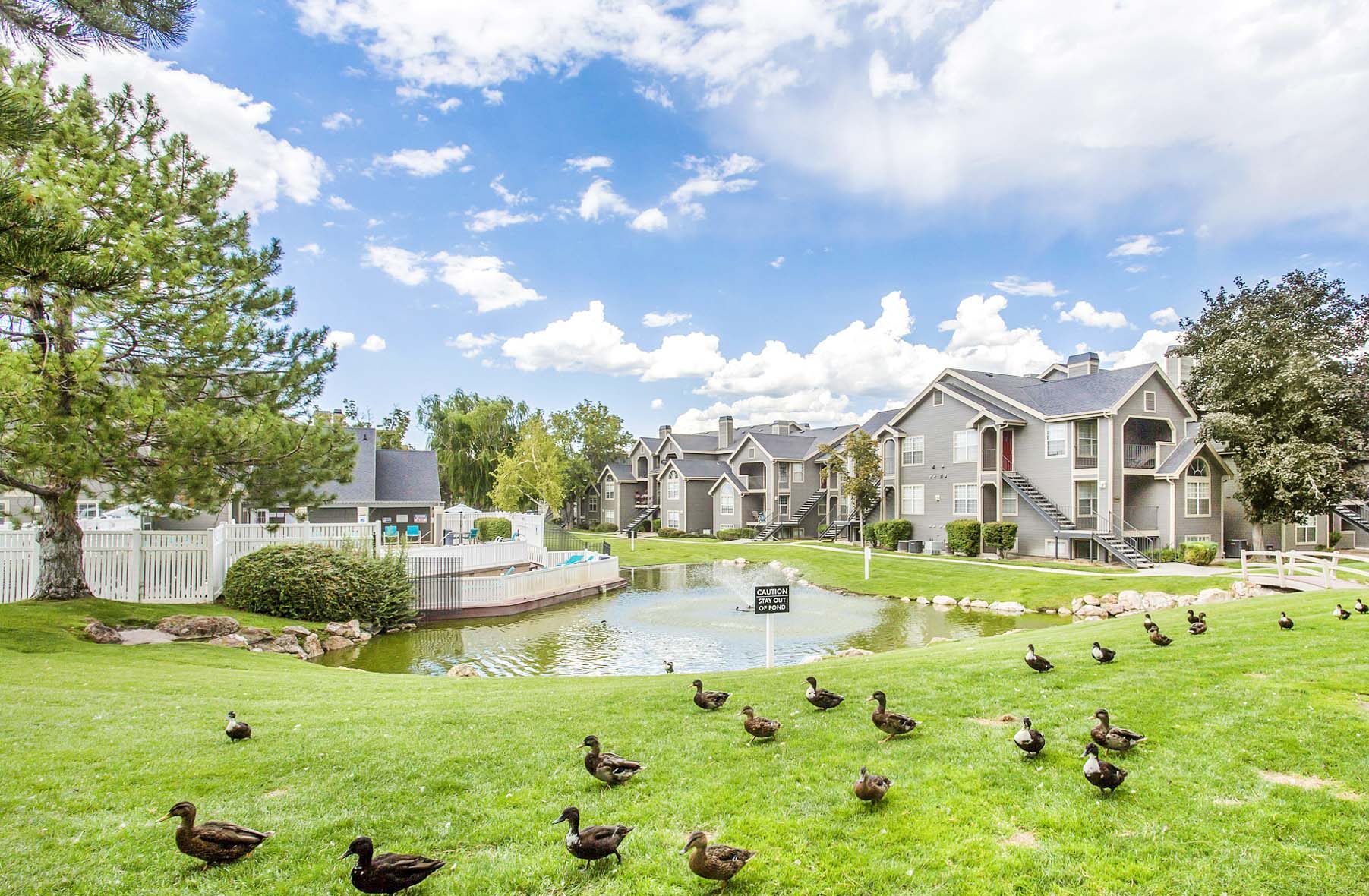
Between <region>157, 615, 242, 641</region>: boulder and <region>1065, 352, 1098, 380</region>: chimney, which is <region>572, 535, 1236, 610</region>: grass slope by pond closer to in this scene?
<region>1065, 352, 1098, 380</region>: chimney

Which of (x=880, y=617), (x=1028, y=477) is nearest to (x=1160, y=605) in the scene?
(x=880, y=617)

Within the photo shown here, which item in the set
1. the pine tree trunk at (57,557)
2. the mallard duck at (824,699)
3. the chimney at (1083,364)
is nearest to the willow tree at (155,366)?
the pine tree trunk at (57,557)

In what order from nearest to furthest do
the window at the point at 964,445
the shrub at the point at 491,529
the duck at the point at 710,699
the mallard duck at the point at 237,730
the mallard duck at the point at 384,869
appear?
1. the mallard duck at the point at 384,869
2. the mallard duck at the point at 237,730
3. the duck at the point at 710,699
4. the window at the point at 964,445
5. the shrub at the point at 491,529

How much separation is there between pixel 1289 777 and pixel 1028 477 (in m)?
32.6

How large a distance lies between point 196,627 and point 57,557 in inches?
153

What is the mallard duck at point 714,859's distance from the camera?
4.43 m

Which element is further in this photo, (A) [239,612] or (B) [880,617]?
(B) [880,617]

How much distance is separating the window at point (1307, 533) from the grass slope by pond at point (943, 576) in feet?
42.0

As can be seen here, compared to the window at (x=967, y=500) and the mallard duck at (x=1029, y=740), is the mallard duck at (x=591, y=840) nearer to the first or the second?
the mallard duck at (x=1029, y=740)

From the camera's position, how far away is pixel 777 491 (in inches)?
2095

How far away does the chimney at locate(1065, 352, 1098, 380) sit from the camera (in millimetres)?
39812

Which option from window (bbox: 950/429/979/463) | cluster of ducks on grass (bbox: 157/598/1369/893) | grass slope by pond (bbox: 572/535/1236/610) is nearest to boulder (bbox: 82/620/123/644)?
cluster of ducks on grass (bbox: 157/598/1369/893)

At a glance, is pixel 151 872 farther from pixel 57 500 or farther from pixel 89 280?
pixel 57 500

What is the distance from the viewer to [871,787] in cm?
548
